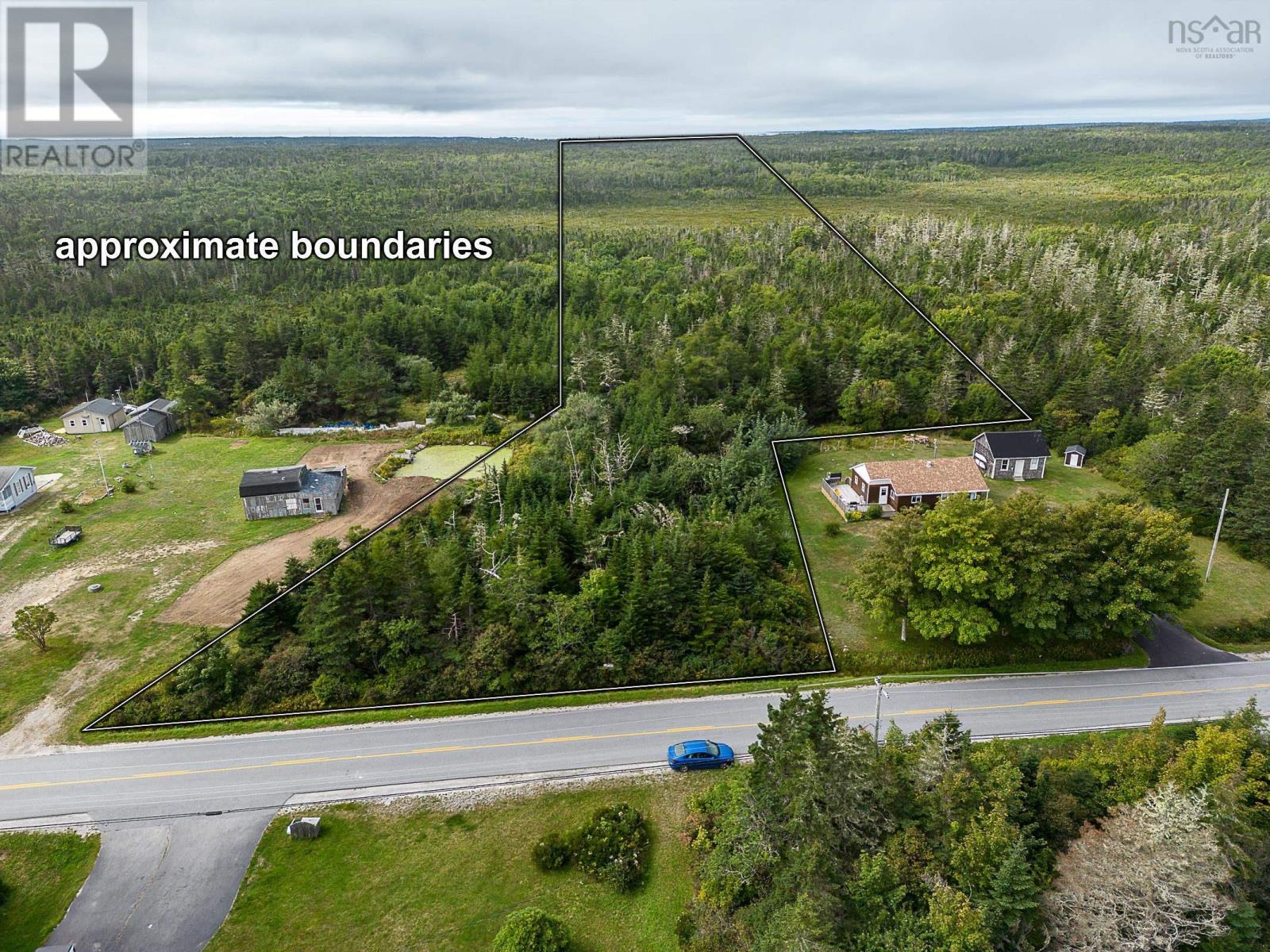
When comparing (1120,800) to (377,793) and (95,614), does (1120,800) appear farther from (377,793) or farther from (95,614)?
(95,614)

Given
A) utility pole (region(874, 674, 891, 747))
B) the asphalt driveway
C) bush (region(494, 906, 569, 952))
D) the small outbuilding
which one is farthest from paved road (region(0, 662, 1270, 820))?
the small outbuilding

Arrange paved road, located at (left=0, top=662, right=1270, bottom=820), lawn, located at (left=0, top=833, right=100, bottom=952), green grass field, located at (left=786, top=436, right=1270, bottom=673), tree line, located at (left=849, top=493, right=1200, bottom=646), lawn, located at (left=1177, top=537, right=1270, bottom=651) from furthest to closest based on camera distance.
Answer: lawn, located at (left=1177, top=537, right=1270, bottom=651) → green grass field, located at (left=786, top=436, right=1270, bottom=673) → tree line, located at (left=849, top=493, right=1200, bottom=646) → paved road, located at (left=0, top=662, right=1270, bottom=820) → lawn, located at (left=0, top=833, right=100, bottom=952)

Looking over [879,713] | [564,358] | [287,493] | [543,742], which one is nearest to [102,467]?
[287,493]

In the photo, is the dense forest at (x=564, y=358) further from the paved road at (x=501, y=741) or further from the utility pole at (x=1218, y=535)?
the paved road at (x=501, y=741)

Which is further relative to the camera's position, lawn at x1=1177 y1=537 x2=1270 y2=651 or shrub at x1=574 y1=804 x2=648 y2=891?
lawn at x1=1177 y1=537 x2=1270 y2=651

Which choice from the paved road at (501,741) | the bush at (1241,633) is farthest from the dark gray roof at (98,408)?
the bush at (1241,633)

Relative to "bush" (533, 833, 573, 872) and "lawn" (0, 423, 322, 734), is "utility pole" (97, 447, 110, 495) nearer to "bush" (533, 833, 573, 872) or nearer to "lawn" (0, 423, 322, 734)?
"lawn" (0, 423, 322, 734)

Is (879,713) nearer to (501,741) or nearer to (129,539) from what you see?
(501,741)
